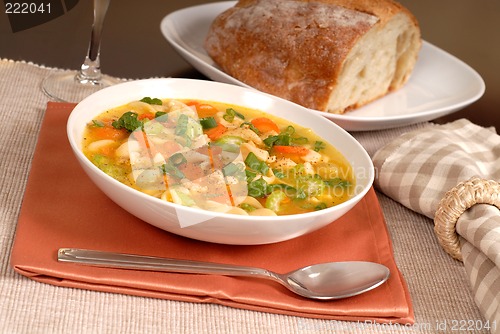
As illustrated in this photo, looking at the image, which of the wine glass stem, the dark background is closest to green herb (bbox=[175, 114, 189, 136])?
the wine glass stem

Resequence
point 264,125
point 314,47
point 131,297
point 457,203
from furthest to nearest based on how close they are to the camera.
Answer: point 314,47
point 264,125
point 457,203
point 131,297

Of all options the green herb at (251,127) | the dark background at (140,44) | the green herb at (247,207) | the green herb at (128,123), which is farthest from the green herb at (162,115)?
the dark background at (140,44)

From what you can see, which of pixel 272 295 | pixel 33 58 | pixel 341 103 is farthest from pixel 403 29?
pixel 272 295

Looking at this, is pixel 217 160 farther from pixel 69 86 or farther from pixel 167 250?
pixel 69 86

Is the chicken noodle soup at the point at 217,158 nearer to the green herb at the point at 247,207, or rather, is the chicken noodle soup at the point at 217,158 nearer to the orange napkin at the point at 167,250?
the green herb at the point at 247,207

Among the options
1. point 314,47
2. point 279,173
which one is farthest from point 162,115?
point 314,47
